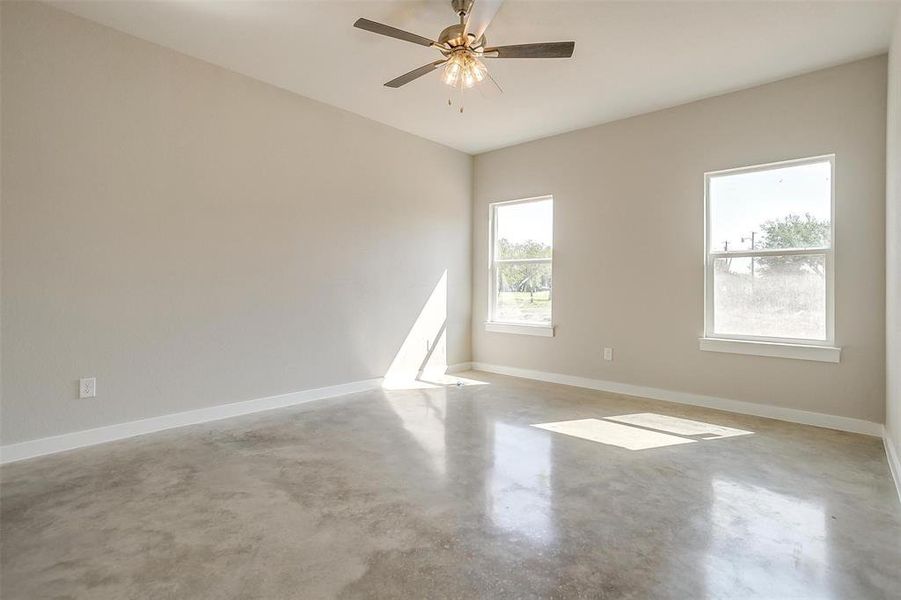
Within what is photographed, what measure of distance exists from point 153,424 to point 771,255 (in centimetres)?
521

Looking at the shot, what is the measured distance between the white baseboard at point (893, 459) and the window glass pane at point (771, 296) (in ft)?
2.87

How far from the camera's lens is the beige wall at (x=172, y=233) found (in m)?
2.76

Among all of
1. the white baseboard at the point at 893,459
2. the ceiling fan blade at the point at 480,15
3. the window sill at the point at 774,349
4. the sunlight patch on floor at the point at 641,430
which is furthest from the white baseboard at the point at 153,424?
the white baseboard at the point at 893,459

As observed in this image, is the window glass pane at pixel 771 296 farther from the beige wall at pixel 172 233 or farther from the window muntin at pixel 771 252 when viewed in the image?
the beige wall at pixel 172 233

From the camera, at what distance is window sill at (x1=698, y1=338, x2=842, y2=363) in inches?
136

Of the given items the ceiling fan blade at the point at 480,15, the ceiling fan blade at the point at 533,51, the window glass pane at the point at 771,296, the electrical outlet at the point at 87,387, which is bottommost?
the electrical outlet at the point at 87,387

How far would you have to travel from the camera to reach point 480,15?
255 centimetres

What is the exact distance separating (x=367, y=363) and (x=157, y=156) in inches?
103

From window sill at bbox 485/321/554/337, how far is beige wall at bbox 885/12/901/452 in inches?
112

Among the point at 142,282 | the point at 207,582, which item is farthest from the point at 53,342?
the point at 207,582

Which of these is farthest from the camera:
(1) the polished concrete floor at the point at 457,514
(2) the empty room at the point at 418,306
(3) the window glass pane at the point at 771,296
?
(3) the window glass pane at the point at 771,296

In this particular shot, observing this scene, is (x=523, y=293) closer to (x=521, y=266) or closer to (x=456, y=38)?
(x=521, y=266)

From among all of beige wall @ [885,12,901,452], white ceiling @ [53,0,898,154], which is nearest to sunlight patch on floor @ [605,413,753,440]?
beige wall @ [885,12,901,452]

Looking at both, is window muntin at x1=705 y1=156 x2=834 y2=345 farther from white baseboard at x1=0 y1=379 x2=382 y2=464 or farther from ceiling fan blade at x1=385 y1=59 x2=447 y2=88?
white baseboard at x1=0 y1=379 x2=382 y2=464
